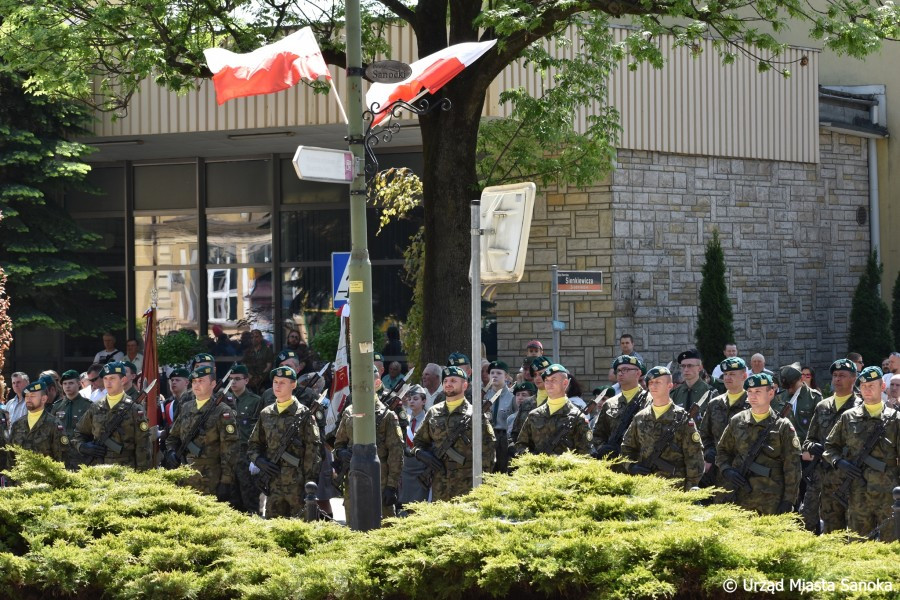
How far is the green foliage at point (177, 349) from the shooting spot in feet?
72.6

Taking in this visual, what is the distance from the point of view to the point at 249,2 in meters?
16.1

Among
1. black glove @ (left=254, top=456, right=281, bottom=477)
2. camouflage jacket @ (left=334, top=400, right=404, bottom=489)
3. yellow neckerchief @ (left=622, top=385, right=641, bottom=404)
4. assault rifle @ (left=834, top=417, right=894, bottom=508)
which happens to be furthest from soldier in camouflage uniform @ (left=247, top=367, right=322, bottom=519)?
assault rifle @ (left=834, top=417, right=894, bottom=508)

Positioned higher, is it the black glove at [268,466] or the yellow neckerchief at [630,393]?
the yellow neckerchief at [630,393]

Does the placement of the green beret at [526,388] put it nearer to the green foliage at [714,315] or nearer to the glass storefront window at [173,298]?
the green foliage at [714,315]

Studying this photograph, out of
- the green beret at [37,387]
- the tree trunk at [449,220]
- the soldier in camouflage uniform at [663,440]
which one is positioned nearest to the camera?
the soldier in camouflage uniform at [663,440]

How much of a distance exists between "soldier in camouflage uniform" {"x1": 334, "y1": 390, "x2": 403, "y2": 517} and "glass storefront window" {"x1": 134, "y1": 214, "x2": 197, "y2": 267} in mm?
12631

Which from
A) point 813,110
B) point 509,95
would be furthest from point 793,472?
point 813,110

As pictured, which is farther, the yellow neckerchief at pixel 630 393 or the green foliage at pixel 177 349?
the green foliage at pixel 177 349

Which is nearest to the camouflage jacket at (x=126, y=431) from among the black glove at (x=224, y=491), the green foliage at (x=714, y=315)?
the black glove at (x=224, y=491)

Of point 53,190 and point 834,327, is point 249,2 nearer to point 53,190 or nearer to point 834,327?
point 53,190

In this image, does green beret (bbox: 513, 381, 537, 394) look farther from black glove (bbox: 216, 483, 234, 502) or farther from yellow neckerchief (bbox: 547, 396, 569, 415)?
black glove (bbox: 216, 483, 234, 502)

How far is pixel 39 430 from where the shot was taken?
44.8 feet

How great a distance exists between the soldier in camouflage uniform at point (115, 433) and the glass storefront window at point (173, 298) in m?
11.0

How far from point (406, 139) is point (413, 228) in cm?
168
